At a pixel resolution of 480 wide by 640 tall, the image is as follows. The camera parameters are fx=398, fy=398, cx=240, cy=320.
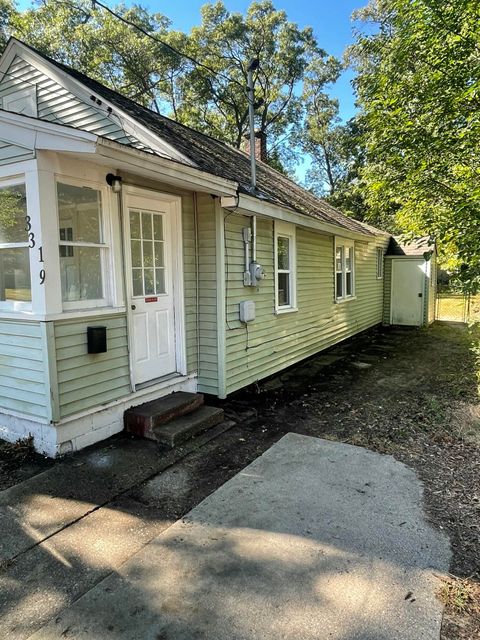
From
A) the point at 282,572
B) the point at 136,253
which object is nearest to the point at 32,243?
the point at 136,253

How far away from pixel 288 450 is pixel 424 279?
10823mm

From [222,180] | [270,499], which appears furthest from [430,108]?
[270,499]

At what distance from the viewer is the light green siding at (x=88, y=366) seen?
12.7 ft

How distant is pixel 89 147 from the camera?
3.38 metres

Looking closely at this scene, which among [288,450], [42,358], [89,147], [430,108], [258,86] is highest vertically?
[258,86]

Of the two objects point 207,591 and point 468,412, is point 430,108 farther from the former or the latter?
point 207,591

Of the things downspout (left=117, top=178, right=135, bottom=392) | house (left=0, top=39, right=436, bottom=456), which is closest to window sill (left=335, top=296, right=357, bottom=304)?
house (left=0, top=39, right=436, bottom=456)

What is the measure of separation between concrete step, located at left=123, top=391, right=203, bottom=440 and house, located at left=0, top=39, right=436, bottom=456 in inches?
4.8

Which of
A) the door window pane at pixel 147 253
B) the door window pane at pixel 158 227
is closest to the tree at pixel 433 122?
the door window pane at pixel 158 227

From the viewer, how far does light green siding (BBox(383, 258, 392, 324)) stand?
13798mm

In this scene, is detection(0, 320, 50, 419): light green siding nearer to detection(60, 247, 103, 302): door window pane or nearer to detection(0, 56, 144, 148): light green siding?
detection(60, 247, 103, 302): door window pane

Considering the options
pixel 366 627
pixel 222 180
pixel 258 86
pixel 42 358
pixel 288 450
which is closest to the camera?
pixel 366 627

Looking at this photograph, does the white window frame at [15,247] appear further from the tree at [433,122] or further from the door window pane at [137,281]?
the tree at [433,122]

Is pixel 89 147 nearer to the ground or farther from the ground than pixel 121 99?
nearer to the ground
